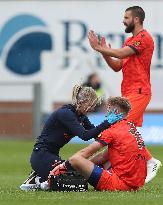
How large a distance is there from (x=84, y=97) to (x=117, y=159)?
80 centimetres

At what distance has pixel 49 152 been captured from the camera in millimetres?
12438

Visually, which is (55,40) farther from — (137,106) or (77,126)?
(77,126)

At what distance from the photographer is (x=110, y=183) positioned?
1199 cm

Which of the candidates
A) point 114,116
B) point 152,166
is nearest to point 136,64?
point 152,166

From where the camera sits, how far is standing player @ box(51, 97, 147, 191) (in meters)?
11.9

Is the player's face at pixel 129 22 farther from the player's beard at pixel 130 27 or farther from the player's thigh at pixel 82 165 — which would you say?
the player's thigh at pixel 82 165

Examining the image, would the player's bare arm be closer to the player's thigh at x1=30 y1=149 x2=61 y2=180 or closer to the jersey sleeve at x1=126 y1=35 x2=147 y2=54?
the jersey sleeve at x1=126 y1=35 x2=147 y2=54

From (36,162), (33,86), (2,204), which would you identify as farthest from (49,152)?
(33,86)

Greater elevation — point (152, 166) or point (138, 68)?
point (138, 68)

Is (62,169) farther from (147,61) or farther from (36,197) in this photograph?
(147,61)

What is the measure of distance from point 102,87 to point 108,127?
572 inches

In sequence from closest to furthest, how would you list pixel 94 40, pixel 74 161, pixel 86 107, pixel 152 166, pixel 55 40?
pixel 74 161
pixel 86 107
pixel 152 166
pixel 94 40
pixel 55 40

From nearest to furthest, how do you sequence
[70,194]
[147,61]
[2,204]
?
[2,204]
[70,194]
[147,61]

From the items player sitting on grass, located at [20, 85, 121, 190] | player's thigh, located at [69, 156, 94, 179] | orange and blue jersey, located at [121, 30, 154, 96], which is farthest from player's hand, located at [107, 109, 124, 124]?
orange and blue jersey, located at [121, 30, 154, 96]
